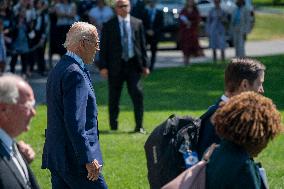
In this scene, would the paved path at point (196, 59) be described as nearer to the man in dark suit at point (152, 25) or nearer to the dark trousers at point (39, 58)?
the dark trousers at point (39, 58)

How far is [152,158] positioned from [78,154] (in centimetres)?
96

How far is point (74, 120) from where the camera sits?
7.94 m

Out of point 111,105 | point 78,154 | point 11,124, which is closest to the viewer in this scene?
point 11,124

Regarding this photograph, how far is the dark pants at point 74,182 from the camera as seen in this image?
8.19 metres

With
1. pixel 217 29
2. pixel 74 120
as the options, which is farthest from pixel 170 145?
pixel 217 29

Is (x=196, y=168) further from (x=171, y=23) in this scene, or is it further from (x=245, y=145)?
(x=171, y=23)

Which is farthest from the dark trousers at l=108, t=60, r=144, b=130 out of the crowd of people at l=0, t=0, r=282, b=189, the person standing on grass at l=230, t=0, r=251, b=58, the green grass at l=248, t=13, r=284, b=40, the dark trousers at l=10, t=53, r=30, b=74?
the green grass at l=248, t=13, r=284, b=40

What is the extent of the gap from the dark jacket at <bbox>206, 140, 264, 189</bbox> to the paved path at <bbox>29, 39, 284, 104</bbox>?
55.7 ft

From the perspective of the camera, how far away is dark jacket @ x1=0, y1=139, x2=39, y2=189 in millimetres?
5492

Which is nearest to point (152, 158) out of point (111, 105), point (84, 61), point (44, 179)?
point (84, 61)

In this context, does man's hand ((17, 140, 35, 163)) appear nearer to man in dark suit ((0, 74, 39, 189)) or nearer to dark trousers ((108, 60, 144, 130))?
man in dark suit ((0, 74, 39, 189))

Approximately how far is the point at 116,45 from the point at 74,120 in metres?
8.21

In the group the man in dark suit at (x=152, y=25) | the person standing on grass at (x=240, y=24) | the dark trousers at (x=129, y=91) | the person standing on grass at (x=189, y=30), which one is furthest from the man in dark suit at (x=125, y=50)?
the person standing on grass at (x=240, y=24)

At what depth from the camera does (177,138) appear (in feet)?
22.8
